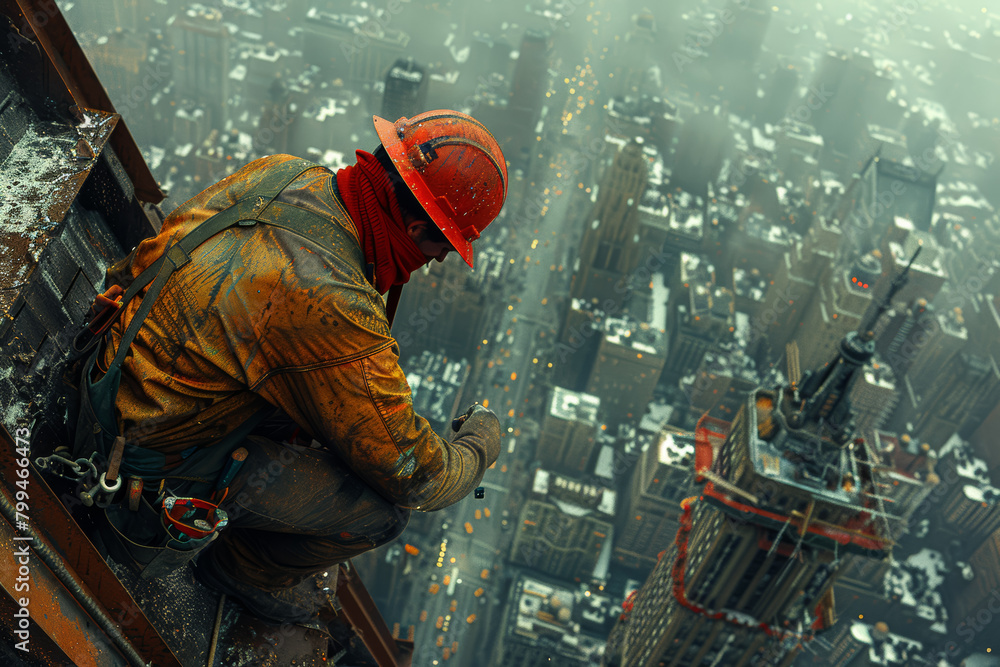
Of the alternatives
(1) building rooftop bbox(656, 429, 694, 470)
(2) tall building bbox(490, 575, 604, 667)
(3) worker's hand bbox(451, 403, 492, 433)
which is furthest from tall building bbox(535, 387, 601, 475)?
(3) worker's hand bbox(451, 403, 492, 433)

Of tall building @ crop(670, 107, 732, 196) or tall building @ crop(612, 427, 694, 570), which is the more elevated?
tall building @ crop(670, 107, 732, 196)

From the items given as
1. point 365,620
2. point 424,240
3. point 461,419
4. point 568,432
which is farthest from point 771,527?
point 424,240

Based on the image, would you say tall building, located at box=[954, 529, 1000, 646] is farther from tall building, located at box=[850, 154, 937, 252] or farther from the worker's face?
the worker's face

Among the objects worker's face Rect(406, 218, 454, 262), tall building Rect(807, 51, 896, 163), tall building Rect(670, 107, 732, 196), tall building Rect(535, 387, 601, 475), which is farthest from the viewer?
tall building Rect(807, 51, 896, 163)

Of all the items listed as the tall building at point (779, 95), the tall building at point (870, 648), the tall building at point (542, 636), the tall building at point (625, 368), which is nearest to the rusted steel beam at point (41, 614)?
the tall building at point (542, 636)

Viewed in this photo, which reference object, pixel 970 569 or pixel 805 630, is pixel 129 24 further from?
pixel 970 569

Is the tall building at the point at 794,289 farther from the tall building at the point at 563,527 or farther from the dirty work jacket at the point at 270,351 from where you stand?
the dirty work jacket at the point at 270,351

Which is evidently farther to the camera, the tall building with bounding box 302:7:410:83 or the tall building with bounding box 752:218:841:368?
the tall building with bounding box 302:7:410:83

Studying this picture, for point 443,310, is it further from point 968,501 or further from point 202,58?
point 968,501
